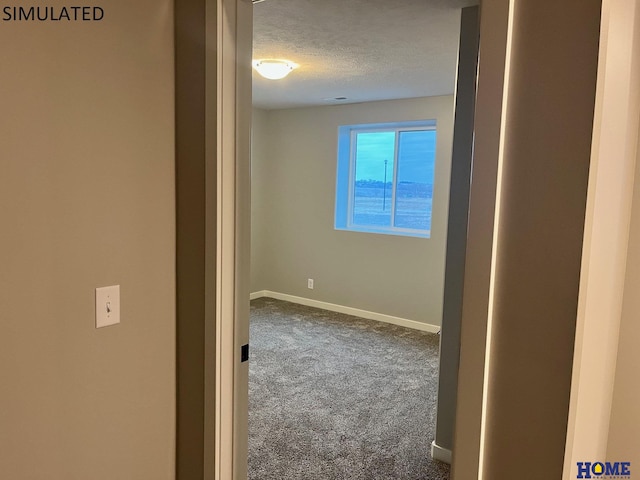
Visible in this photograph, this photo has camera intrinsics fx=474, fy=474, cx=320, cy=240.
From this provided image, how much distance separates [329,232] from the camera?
556cm

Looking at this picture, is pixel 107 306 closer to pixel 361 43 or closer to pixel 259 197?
pixel 361 43

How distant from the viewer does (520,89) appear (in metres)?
0.98

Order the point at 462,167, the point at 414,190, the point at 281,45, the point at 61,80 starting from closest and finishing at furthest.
→ the point at 61,80
the point at 462,167
the point at 281,45
the point at 414,190

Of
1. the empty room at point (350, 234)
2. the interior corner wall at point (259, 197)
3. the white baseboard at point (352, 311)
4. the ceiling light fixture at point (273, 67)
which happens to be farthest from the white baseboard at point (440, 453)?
the interior corner wall at point (259, 197)

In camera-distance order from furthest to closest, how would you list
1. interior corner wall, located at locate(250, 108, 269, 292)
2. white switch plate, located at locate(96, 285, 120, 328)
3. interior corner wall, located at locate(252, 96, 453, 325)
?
interior corner wall, located at locate(250, 108, 269, 292) → interior corner wall, located at locate(252, 96, 453, 325) → white switch plate, located at locate(96, 285, 120, 328)

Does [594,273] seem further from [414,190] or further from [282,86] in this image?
[414,190]

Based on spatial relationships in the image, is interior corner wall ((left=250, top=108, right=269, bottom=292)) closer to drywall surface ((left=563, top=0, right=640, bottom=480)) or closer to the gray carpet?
the gray carpet

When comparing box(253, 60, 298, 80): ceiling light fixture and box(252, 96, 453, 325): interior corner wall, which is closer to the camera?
box(253, 60, 298, 80): ceiling light fixture

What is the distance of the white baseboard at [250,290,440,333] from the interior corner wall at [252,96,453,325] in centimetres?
5

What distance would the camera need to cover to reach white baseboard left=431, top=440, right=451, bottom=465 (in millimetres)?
2635

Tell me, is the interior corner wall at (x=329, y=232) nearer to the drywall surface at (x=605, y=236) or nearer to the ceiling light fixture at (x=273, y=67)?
the ceiling light fixture at (x=273, y=67)

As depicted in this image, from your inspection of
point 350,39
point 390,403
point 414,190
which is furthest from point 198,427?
point 414,190

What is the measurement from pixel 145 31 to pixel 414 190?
4.08 meters

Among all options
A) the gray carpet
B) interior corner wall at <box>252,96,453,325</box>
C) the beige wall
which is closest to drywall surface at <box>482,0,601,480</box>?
the beige wall
